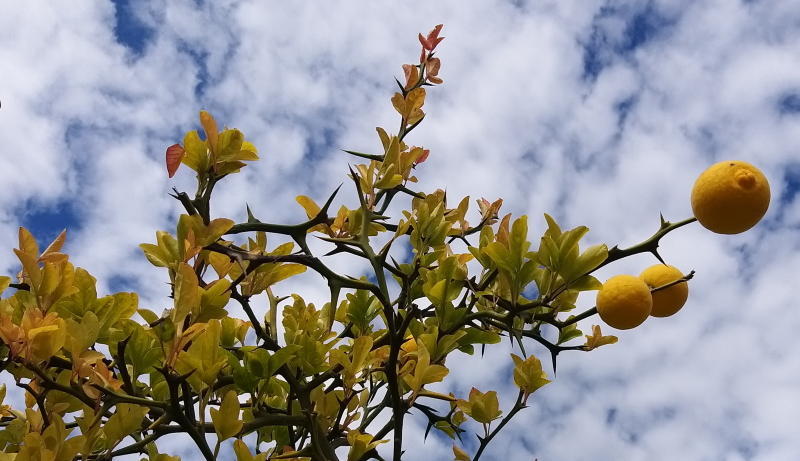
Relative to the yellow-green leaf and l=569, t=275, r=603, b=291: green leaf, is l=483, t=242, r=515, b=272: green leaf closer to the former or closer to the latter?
l=569, t=275, r=603, b=291: green leaf

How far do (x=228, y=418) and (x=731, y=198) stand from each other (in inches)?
41.7

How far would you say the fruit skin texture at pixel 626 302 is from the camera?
1272 mm

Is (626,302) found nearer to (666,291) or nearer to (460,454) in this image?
(666,291)

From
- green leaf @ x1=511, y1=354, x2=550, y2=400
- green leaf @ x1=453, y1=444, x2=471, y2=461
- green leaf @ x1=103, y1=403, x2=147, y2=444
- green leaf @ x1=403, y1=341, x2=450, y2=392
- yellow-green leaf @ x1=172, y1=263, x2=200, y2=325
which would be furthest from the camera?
green leaf @ x1=453, y1=444, x2=471, y2=461

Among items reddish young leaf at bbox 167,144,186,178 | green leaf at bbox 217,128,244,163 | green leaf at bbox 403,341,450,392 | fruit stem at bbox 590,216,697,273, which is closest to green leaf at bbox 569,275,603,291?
fruit stem at bbox 590,216,697,273

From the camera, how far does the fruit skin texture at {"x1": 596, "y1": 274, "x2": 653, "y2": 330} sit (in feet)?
4.17

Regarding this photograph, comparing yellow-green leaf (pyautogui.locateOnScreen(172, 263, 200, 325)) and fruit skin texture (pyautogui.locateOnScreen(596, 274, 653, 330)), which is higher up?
fruit skin texture (pyautogui.locateOnScreen(596, 274, 653, 330))

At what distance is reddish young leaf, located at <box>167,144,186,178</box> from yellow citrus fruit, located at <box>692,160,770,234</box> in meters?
1.10

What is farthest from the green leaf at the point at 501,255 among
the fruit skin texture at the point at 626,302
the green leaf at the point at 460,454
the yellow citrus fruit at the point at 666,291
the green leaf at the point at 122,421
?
the green leaf at the point at 460,454

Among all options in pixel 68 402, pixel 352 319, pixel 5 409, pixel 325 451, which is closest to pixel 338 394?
pixel 325 451

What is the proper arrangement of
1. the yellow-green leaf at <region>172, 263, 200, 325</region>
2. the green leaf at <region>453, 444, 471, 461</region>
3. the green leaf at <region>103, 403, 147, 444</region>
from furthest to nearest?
1. the green leaf at <region>453, 444, 471, 461</region>
2. the green leaf at <region>103, 403, 147, 444</region>
3. the yellow-green leaf at <region>172, 263, 200, 325</region>

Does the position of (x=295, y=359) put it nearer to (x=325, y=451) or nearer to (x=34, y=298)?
(x=325, y=451)

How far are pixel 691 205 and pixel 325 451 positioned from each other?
1.00m

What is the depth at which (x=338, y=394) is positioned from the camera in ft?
5.15
